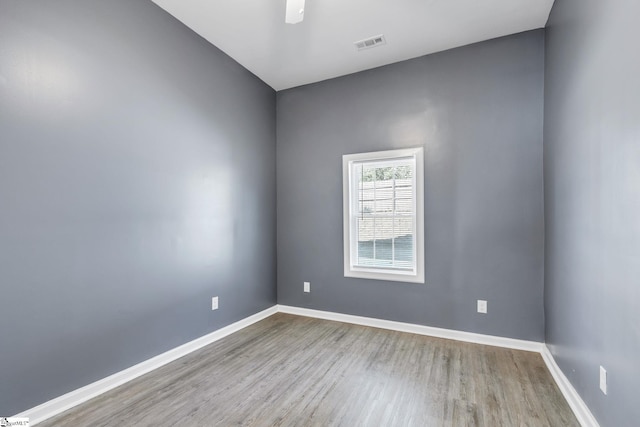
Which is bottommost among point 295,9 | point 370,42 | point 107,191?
point 107,191

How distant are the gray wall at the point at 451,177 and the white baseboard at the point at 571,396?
1.29 ft

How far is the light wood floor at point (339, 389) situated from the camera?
1.87 meters

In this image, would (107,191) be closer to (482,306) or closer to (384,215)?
(384,215)

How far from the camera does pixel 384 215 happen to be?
355cm

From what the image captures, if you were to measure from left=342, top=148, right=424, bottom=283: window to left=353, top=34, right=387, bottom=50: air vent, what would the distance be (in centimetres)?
111

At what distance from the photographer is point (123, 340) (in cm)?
227

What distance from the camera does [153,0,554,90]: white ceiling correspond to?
2502 mm

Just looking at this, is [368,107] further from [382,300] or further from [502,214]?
[382,300]

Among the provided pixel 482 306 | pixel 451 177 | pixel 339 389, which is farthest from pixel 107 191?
pixel 482 306

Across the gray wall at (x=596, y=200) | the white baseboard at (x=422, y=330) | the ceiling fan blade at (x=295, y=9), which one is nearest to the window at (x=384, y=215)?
the white baseboard at (x=422, y=330)

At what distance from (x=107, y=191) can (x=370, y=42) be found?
8.95 ft

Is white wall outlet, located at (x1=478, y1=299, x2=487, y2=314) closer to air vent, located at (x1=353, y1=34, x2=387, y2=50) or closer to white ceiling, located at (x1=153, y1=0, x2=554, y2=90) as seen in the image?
white ceiling, located at (x1=153, y1=0, x2=554, y2=90)

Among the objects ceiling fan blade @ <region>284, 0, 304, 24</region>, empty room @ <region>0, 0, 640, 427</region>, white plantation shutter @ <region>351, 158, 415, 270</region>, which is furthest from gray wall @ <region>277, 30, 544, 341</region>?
ceiling fan blade @ <region>284, 0, 304, 24</region>

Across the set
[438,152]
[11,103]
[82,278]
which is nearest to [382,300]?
[438,152]
